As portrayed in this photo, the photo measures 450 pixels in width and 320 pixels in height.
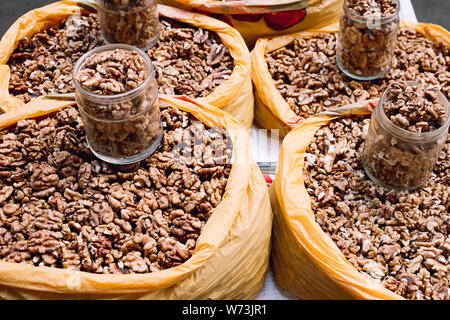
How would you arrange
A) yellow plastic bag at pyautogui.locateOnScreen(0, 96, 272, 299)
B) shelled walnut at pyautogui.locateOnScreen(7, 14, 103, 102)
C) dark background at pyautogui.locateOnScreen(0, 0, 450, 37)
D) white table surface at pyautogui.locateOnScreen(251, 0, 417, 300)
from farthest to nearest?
1. dark background at pyautogui.locateOnScreen(0, 0, 450, 37)
2. shelled walnut at pyautogui.locateOnScreen(7, 14, 103, 102)
3. white table surface at pyautogui.locateOnScreen(251, 0, 417, 300)
4. yellow plastic bag at pyautogui.locateOnScreen(0, 96, 272, 299)

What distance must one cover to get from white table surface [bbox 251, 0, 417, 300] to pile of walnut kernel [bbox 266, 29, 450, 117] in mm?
200

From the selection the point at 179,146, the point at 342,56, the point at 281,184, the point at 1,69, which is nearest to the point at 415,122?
the point at 281,184

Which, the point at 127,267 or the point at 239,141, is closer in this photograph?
the point at 127,267

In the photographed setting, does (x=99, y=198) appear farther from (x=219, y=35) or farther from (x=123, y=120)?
(x=219, y=35)

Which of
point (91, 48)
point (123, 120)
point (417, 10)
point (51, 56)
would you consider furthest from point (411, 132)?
point (417, 10)

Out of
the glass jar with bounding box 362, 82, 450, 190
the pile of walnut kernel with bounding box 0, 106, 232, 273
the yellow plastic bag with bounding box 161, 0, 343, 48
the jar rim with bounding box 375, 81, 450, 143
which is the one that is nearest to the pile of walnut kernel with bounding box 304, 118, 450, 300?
the glass jar with bounding box 362, 82, 450, 190

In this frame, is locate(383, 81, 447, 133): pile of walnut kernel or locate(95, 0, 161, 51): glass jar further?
locate(95, 0, 161, 51): glass jar

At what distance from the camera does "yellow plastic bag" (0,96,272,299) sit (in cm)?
114

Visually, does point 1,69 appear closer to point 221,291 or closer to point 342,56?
point 221,291

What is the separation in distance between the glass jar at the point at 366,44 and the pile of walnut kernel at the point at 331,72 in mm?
39

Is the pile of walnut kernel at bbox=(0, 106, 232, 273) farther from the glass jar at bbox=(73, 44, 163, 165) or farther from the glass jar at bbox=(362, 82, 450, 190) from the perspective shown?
the glass jar at bbox=(362, 82, 450, 190)

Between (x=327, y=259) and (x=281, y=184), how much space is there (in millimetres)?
253

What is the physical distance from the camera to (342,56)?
1.74m

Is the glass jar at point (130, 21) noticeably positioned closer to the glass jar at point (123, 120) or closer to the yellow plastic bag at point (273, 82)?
the glass jar at point (123, 120)
